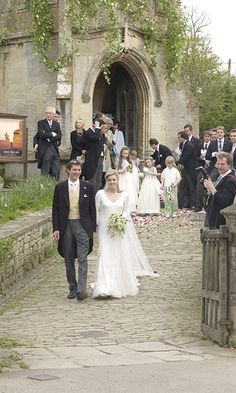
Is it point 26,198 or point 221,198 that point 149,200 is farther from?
point 221,198

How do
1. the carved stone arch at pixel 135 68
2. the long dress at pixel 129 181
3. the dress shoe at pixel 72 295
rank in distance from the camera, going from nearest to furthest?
the dress shoe at pixel 72 295 → the long dress at pixel 129 181 → the carved stone arch at pixel 135 68

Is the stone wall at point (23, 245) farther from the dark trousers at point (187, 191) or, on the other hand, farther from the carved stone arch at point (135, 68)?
the carved stone arch at point (135, 68)

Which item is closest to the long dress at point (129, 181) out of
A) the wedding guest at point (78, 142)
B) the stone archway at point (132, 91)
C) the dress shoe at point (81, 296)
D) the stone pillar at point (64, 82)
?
the wedding guest at point (78, 142)

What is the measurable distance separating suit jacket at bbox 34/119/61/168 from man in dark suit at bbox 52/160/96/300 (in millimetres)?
7193

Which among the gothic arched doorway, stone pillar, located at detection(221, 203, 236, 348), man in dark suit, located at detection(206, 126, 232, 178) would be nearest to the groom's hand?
stone pillar, located at detection(221, 203, 236, 348)

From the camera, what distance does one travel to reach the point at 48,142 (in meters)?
19.2

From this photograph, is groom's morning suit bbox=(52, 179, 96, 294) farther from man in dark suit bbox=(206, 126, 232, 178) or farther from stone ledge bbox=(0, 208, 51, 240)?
man in dark suit bbox=(206, 126, 232, 178)

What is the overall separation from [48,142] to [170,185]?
3.24m

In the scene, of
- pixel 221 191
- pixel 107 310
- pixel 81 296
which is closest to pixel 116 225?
pixel 81 296

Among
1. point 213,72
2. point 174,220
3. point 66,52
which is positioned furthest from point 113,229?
point 213,72

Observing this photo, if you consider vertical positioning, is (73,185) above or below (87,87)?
below

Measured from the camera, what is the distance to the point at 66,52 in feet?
71.0

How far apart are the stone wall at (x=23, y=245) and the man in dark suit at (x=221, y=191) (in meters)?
3.16

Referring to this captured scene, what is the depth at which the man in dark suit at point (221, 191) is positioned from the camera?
34.8 ft
